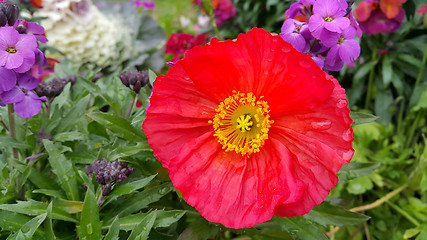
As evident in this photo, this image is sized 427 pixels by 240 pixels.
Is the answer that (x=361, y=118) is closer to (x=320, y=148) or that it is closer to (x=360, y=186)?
(x=320, y=148)

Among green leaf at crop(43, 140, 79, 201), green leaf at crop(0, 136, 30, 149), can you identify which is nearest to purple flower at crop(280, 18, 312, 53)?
green leaf at crop(43, 140, 79, 201)

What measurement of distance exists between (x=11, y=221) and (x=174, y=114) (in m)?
0.59

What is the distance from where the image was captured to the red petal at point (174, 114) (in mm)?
1060

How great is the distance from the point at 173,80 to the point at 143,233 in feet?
1.39

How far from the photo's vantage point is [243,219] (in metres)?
1.02

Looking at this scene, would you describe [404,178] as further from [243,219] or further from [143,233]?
[143,233]

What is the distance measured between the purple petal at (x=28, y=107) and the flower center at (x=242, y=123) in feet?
1.73

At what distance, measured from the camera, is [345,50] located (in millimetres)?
1091

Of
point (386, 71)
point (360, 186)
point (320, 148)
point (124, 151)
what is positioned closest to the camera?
point (320, 148)

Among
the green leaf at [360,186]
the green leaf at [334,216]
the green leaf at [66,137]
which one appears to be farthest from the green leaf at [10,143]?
the green leaf at [360,186]

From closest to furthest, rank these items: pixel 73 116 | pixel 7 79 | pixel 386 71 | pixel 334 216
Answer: pixel 7 79 → pixel 334 216 → pixel 73 116 → pixel 386 71

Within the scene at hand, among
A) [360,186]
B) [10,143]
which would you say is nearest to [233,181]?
[10,143]

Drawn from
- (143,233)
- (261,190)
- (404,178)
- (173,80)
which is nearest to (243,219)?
(261,190)

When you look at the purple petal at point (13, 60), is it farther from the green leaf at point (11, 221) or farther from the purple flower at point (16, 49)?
the green leaf at point (11, 221)
